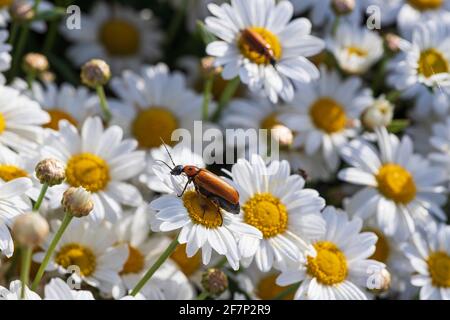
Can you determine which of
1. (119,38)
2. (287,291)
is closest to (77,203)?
(287,291)

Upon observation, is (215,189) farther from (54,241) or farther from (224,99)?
(224,99)

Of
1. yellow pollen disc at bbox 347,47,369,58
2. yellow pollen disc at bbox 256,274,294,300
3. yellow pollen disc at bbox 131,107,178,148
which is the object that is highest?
yellow pollen disc at bbox 347,47,369,58

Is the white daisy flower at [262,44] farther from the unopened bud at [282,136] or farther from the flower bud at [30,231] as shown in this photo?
the flower bud at [30,231]

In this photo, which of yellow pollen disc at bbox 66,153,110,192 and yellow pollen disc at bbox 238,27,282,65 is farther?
yellow pollen disc at bbox 238,27,282,65

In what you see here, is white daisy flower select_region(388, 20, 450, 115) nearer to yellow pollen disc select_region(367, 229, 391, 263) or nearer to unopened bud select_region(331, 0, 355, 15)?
unopened bud select_region(331, 0, 355, 15)

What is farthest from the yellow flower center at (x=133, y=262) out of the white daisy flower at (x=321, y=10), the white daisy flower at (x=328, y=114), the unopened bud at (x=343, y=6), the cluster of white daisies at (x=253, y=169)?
the white daisy flower at (x=321, y=10)

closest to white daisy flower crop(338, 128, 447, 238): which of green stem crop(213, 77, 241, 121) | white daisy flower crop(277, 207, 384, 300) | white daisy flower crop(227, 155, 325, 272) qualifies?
white daisy flower crop(277, 207, 384, 300)
